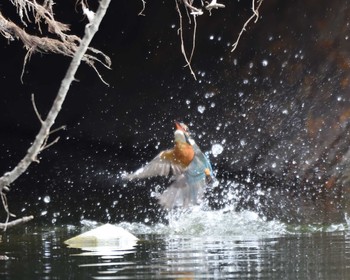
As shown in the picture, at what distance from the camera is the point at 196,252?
5348mm

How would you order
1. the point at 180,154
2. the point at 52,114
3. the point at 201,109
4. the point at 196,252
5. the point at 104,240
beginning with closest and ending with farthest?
the point at 52,114, the point at 196,252, the point at 104,240, the point at 180,154, the point at 201,109

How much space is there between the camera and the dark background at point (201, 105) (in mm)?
9836

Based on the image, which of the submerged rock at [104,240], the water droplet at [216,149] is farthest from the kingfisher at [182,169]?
the water droplet at [216,149]

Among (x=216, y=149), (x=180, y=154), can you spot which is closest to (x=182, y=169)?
(x=180, y=154)

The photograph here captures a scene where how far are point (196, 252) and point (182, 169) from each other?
1726mm

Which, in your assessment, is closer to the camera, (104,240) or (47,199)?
(104,240)

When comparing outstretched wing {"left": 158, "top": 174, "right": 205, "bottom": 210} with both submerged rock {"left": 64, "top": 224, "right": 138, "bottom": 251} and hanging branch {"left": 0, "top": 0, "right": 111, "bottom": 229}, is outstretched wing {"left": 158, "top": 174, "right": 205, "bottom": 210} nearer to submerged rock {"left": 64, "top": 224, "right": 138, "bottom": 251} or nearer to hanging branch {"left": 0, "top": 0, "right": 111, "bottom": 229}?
submerged rock {"left": 64, "top": 224, "right": 138, "bottom": 251}

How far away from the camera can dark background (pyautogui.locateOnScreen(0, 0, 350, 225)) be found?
32.3ft

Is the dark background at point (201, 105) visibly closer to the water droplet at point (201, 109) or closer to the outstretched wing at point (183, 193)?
the water droplet at point (201, 109)

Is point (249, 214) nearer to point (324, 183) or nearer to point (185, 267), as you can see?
point (324, 183)

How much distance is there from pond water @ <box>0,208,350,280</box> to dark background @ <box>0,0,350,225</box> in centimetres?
194

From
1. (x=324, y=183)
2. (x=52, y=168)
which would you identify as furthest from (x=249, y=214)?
(x=52, y=168)

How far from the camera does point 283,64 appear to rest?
33.0 feet

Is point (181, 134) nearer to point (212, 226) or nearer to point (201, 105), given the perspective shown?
point (212, 226)
